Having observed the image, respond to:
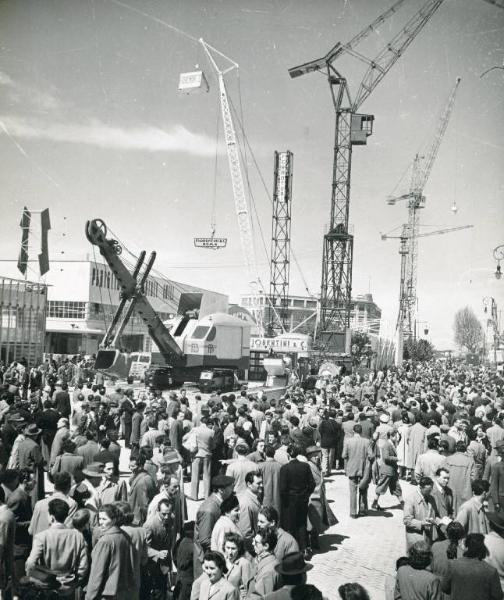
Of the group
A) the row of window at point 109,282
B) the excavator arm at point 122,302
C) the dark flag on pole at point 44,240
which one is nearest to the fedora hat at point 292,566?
the excavator arm at point 122,302

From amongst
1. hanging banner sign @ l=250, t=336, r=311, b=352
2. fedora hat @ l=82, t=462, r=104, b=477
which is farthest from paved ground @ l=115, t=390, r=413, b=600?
hanging banner sign @ l=250, t=336, r=311, b=352

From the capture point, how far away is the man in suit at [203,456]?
10.6 m

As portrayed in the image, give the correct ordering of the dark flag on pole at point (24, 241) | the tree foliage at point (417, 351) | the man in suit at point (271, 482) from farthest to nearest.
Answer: the tree foliage at point (417, 351)
the dark flag on pole at point (24, 241)
the man in suit at point (271, 482)

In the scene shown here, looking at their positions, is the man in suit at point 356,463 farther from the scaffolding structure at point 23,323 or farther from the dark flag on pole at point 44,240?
the scaffolding structure at point 23,323

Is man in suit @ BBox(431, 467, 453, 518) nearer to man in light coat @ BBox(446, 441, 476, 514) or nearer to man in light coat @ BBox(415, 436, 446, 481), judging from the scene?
man in light coat @ BBox(446, 441, 476, 514)

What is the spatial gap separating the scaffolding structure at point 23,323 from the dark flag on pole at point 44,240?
57.3 inches

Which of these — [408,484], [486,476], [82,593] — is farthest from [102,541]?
[408,484]

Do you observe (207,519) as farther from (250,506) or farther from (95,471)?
(95,471)

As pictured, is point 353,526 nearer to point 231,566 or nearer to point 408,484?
point 408,484

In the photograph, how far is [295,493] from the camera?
7.94 metres

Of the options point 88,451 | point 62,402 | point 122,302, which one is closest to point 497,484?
point 88,451

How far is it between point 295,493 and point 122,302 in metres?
17.5

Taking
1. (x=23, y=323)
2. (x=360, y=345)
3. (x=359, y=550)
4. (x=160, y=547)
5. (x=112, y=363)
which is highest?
(x=23, y=323)

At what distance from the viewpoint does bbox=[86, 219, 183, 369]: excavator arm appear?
2250 centimetres
